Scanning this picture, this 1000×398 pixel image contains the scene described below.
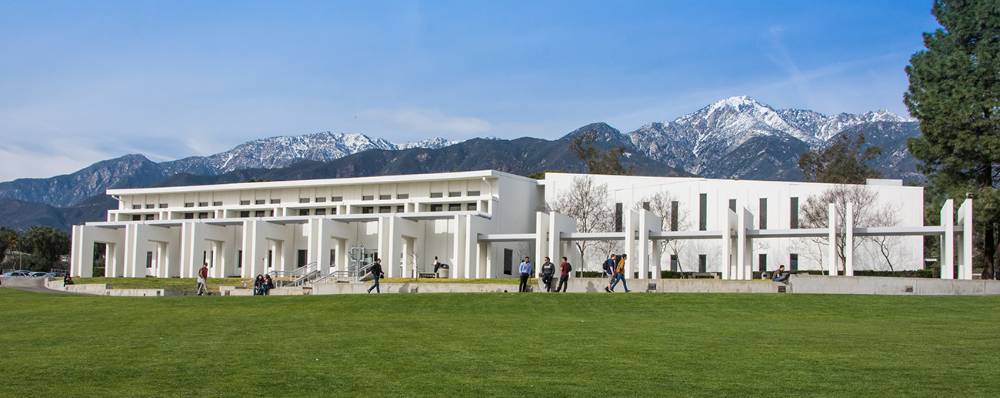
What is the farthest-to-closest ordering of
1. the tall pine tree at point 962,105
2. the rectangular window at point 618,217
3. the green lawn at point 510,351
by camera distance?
the rectangular window at point 618,217 < the tall pine tree at point 962,105 < the green lawn at point 510,351

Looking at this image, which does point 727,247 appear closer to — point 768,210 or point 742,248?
point 742,248

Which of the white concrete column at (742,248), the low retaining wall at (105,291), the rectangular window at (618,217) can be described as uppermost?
the rectangular window at (618,217)

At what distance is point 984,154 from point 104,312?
40.2m

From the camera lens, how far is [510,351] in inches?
554

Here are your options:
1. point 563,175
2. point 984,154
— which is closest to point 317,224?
point 563,175

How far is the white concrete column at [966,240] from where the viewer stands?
41.2m

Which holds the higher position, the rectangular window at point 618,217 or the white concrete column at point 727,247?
the rectangular window at point 618,217

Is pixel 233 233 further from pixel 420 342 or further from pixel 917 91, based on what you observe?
pixel 420 342

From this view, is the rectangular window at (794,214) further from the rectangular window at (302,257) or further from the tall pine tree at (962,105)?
the rectangular window at (302,257)

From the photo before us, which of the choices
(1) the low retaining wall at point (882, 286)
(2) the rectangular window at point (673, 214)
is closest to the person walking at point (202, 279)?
(1) the low retaining wall at point (882, 286)

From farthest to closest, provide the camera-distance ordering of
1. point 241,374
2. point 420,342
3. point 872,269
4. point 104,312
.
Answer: point 872,269, point 104,312, point 420,342, point 241,374

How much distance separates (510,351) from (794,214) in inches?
1997

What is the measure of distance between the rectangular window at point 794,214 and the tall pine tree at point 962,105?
11647 millimetres

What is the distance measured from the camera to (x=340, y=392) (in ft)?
33.9
